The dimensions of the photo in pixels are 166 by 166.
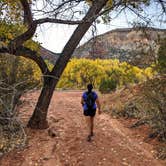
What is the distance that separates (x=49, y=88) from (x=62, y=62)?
956 millimetres

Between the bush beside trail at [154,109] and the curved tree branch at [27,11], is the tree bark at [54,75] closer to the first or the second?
the curved tree branch at [27,11]

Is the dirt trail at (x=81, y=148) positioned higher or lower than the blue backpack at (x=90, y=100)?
lower

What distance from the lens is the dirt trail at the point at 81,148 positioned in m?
12.7

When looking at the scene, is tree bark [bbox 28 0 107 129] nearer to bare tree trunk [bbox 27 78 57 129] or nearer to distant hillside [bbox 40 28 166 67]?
bare tree trunk [bbox 27 78 57 129]

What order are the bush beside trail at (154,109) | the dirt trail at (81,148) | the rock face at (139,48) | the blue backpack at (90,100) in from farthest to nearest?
the rock face at (139,48), the bush beside trail at (154,109), the blue backpack at (90,100), the dirt trail at (81,148)

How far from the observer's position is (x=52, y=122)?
17438mm

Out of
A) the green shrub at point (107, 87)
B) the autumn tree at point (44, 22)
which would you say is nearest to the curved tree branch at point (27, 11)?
the autumn tree at point (44, 22)

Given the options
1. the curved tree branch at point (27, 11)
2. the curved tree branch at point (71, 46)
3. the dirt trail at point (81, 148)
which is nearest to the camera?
the dirt trail at point (81, 148)

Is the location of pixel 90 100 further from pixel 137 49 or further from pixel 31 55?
pixel 137 49

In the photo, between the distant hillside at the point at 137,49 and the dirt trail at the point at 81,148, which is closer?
the dirt trail at the point at 81,148

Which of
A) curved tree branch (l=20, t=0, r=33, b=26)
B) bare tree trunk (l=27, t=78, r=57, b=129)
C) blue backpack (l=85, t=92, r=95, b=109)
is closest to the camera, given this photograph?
curved tree branch (l=20, t=0, r=33, b=26)

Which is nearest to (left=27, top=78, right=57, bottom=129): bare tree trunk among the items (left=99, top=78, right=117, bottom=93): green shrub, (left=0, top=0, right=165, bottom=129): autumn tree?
(left=0, top=0, right=165, bottom=129): autumn tree

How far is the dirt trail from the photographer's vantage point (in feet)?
41.7

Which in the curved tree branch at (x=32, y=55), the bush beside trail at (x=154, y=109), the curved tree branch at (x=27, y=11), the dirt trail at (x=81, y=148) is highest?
the curved tree branch at (x=27, y=11)
